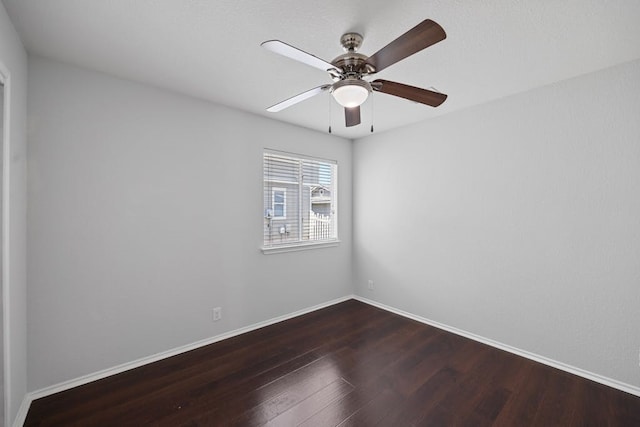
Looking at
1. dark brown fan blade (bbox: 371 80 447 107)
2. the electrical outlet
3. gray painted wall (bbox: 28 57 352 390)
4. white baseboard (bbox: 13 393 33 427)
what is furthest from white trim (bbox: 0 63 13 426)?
dark brown fan blade (bbox: 371 80 447 107)

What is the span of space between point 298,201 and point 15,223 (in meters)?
2.49

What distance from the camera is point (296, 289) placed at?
3.48m

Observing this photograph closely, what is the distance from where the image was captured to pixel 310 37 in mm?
1715

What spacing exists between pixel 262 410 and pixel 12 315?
1602 mm

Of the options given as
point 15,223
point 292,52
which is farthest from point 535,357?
point 15,223

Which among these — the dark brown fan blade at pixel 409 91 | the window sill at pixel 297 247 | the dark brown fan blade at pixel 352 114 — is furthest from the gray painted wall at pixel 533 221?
the dark brown fan blade at pixel 352 114

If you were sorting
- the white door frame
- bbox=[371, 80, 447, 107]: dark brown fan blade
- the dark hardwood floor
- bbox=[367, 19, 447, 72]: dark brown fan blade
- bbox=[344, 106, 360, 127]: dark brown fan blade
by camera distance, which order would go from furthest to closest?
bbox=[344, 106, 360, 127]: dark brown fan blade, the dark hardwood floor, bbox=[371, 80, 447, 107]: dark brown fan blade, the white door frame, bbox=[367, 19, 447, 72]: dark brown fan blade

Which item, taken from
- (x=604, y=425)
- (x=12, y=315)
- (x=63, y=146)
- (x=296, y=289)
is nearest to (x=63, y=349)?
(x=12, y=315)

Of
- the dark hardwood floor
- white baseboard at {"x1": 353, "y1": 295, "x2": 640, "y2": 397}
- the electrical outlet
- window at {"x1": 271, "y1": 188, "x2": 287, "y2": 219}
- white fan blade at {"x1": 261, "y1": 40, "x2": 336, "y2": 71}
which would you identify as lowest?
the dark hardwood floor

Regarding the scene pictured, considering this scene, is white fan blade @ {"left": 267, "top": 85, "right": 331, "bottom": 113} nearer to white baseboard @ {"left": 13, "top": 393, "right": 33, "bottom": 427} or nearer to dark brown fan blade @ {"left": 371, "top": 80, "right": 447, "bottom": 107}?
dark brown fan blade @ {"left": 371, "top": 80, "right": 447, "bottom": 107}

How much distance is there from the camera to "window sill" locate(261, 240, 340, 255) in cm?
319

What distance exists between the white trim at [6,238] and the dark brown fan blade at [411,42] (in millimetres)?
1988

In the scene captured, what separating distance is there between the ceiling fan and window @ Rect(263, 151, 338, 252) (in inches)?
60.0

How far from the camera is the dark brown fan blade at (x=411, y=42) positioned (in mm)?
1161
